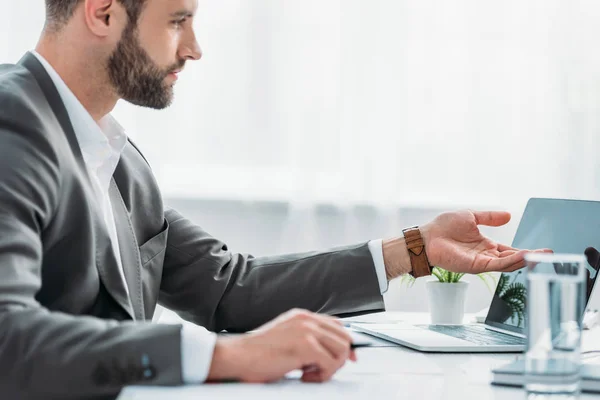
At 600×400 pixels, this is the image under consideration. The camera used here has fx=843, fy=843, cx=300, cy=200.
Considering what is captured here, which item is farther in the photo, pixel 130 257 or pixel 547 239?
pixel 547 239

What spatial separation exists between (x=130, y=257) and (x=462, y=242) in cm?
63

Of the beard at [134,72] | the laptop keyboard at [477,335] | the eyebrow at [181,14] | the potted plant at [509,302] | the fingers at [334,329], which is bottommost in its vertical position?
the laptop keyboard at [477,335]

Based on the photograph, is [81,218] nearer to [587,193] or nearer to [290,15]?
[290,15]

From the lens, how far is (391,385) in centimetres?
101

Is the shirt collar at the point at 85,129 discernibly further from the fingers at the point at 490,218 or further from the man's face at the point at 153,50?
the fingers at the point at 490,218

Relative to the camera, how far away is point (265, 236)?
9.16ft

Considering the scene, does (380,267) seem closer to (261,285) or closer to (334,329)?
(261,285)

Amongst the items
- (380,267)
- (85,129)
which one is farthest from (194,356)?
(380,267)

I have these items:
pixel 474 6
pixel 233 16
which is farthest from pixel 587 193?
pixel 233 16

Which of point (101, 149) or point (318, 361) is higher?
point (101, 149)

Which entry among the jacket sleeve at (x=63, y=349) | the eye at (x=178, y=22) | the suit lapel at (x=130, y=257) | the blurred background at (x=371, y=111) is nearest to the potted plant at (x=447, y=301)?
the suit lapel at (x=130, y=257)

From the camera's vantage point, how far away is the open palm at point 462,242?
1.55 m

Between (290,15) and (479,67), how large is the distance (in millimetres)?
637

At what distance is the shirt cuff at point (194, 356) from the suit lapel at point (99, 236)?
1.05ft
